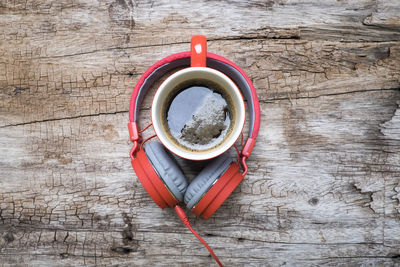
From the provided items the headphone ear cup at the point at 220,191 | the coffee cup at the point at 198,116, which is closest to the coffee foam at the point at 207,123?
the coffee cup at the point at 198,116

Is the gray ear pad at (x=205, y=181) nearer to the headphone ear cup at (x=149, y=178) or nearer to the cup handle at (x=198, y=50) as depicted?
the headphone ear cup at (x=149, y=178)

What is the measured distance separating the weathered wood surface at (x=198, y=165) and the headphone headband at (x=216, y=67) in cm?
8

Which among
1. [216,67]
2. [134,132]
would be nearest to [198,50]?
[216,67]

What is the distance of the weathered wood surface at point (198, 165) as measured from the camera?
2.93 ft

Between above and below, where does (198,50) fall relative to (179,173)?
above

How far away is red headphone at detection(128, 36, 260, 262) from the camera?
2.51 feet

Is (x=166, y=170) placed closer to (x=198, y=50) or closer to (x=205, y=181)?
(x=205, y=181)

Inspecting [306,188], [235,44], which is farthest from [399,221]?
[235,44]

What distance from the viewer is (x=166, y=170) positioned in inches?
30.6

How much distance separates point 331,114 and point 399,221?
1.37 feet

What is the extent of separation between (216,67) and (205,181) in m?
0.34

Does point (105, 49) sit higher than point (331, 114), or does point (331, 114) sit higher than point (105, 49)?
point (105, 49)

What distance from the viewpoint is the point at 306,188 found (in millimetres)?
903

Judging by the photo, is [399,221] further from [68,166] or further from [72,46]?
[72,46]
